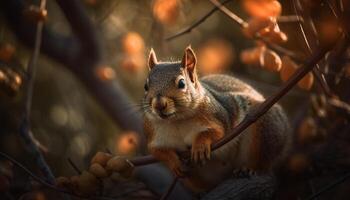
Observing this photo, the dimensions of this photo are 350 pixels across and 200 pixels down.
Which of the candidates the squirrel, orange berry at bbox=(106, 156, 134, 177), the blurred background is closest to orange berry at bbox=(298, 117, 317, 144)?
the blurred background

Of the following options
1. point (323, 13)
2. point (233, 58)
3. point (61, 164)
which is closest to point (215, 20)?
point (233, 58)

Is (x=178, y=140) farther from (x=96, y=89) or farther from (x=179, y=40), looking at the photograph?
(x=179, y=40)

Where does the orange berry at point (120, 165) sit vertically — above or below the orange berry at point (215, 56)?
below

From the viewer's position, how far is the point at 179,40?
5.68 meters

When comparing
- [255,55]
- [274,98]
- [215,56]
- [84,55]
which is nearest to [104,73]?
[84,55]

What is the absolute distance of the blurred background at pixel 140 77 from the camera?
3.15 meters

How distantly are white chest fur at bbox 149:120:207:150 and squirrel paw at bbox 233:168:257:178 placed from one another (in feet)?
1.27

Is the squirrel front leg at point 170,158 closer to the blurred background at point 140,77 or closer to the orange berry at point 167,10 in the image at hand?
the blurred background at point 140,77

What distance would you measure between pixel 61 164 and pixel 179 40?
1.76 meters

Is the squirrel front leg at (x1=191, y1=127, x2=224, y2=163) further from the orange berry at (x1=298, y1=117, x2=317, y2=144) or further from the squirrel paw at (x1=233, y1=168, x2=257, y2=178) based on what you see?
the orange berry at (x1=298, y1=117, x2=317, y2=144)

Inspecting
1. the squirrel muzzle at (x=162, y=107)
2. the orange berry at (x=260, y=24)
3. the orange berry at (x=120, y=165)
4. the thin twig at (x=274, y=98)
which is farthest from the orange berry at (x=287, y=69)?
the orange berry at (x=120, y=165)

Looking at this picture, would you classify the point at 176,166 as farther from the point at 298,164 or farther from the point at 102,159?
the point at 298,164

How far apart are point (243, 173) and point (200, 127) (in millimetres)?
425

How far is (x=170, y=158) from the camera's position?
288cm
